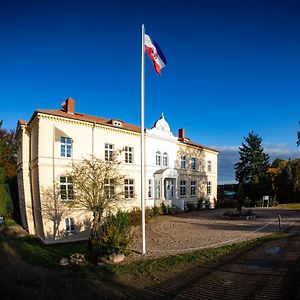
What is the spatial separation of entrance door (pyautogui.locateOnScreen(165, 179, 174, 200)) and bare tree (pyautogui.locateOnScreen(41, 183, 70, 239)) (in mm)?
13886

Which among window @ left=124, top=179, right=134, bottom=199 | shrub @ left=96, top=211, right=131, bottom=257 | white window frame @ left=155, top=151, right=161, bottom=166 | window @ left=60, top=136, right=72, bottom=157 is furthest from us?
white window frame @ left=155, top=151, right=161, bottom=166

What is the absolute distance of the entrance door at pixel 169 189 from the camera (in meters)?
36.5

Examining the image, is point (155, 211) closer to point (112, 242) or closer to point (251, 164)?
point (112, 242)

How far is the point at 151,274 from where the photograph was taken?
1184cm

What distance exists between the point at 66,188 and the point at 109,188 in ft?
15.0

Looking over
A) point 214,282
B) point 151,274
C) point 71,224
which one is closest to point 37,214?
point 71,224

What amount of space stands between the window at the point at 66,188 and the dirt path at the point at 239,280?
16027mm

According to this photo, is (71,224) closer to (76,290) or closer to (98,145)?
(98,145)

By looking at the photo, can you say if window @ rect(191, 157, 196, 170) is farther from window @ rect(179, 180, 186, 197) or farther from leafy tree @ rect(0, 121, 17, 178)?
leafy tree @ rect(0, 121, 17, 178)

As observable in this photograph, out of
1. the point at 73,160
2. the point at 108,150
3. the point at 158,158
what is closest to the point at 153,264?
the point at 73,160

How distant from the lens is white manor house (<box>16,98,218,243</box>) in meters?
25.2

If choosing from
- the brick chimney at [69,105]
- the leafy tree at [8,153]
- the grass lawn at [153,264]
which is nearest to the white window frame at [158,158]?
the brick chimney at [69,105]

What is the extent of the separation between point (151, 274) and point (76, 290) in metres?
2.89

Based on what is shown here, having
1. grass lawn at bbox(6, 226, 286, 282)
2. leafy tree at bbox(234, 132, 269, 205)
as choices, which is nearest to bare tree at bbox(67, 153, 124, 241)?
grass lawn at bbox(6, 226, 286, 282)
